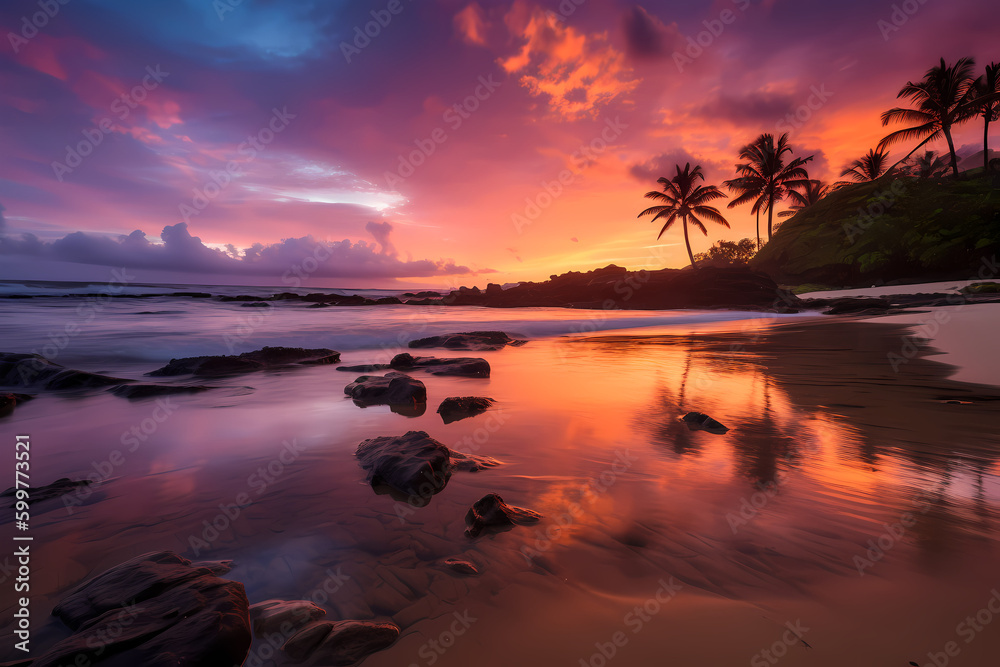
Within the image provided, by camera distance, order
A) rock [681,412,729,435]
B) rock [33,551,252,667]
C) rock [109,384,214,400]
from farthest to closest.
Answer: rock [109,384,214,400] → rock [681,412,729,435] → rock [33,551,252,667]

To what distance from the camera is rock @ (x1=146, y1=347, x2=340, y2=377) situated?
6676 millimetres

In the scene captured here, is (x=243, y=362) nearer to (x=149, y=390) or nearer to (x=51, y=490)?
(x=149, y=390)

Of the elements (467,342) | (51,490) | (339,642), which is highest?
(467,342)

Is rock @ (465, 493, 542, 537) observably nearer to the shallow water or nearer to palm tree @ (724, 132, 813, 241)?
the shallow water

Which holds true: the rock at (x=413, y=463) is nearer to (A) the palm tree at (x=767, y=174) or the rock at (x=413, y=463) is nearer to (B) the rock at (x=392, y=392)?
(B) the rock at (x=392, y=392)

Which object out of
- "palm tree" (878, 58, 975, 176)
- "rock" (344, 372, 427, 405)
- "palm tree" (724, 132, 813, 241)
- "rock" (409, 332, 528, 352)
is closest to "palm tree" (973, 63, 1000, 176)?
"palm tree" (878, 58, 975, 176)

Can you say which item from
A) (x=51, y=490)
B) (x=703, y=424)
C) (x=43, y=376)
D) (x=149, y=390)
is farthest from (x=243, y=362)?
(x=703, y=424)

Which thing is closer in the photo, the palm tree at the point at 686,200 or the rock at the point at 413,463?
the rock at the point at 413,463

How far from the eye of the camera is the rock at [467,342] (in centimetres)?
1016

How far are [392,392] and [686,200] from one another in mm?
34616

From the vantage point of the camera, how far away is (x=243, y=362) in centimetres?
709

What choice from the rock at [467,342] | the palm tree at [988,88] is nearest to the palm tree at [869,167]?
the palm tree at [988,88]

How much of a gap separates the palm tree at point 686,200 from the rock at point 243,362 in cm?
3218

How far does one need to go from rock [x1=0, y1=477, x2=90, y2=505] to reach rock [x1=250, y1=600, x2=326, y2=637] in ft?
6.86
